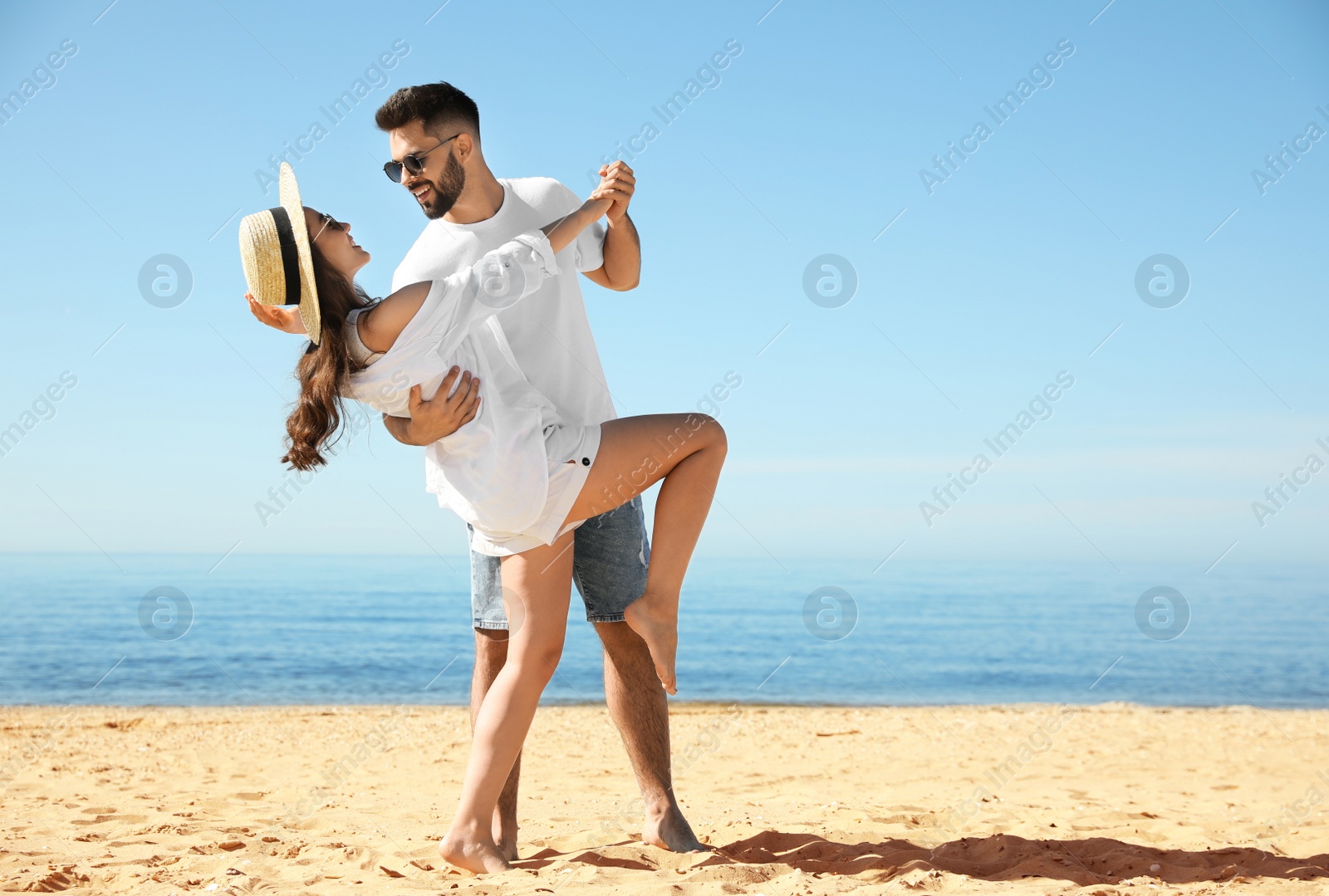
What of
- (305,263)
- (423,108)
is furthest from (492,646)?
(423,108)

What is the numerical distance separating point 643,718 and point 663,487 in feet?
2.93

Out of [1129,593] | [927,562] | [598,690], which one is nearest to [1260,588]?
[1129,593]

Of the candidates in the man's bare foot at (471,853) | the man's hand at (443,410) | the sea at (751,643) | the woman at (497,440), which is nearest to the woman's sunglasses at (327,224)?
the woman at (497,440)

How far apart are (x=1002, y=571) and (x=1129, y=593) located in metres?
8.37

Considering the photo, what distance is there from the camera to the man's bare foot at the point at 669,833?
309cm

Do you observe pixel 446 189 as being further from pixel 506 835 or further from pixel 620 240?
pixel 506 835

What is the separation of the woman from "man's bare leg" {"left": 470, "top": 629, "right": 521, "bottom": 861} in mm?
219

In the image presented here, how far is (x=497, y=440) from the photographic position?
2.66 meters

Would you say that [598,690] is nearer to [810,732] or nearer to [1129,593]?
[810,732]

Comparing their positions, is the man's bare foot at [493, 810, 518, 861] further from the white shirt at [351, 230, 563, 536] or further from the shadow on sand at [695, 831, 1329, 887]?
the white shirt at [351, 230, 563, 536]

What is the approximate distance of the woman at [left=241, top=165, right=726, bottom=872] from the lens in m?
2.58

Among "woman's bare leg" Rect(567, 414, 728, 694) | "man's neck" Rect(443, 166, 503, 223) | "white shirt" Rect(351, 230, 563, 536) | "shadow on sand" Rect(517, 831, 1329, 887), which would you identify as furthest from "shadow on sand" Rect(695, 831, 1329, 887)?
"man's neck" Rect(443, 166, 503, 223)

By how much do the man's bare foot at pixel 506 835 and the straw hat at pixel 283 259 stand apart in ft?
5.60

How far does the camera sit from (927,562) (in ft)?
130
